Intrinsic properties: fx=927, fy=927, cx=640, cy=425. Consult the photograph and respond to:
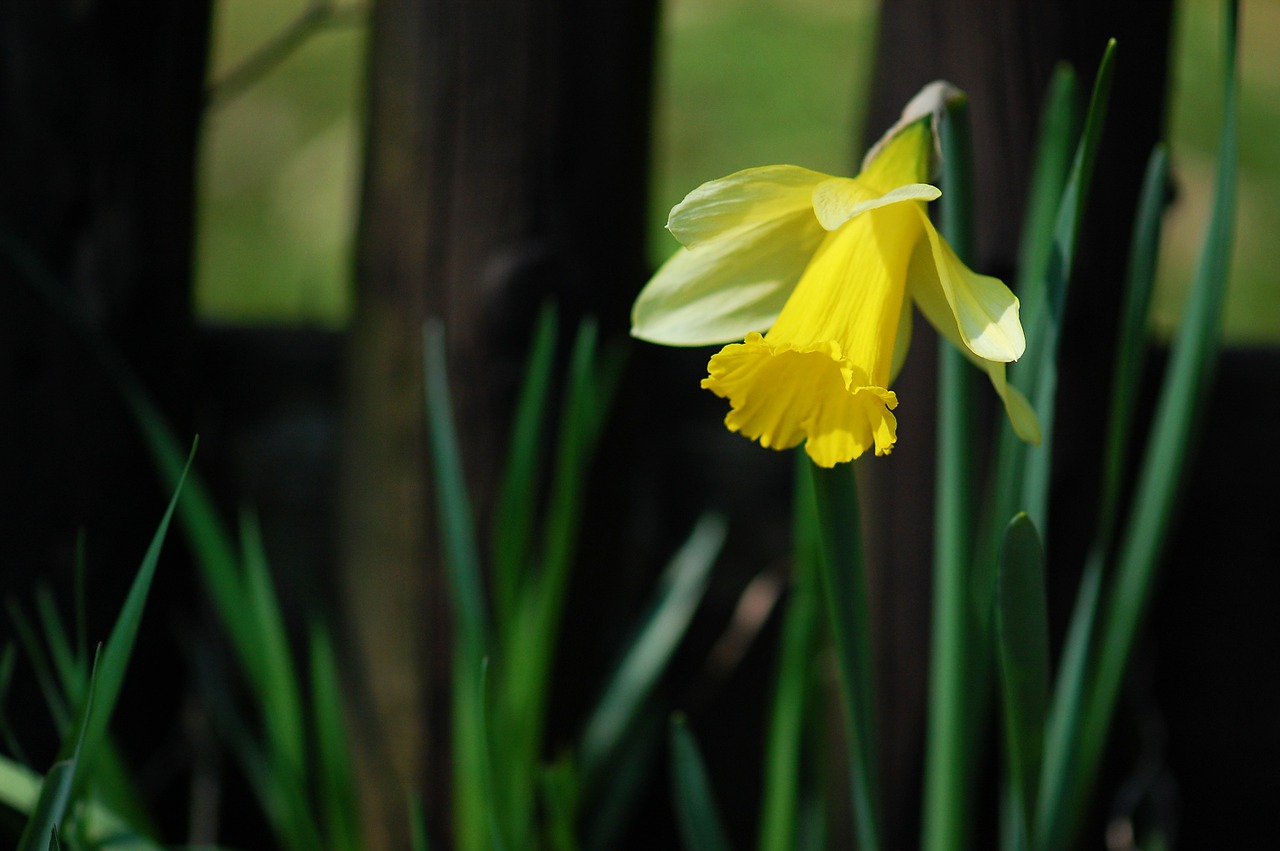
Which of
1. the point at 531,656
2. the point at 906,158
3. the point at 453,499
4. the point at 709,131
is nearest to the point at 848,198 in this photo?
the point at 906,158

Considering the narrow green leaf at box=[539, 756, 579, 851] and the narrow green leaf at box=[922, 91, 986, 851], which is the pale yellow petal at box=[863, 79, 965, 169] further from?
the narrow green leaf at box=[539, 756, 579, 851]

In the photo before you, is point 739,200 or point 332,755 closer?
point 739,200

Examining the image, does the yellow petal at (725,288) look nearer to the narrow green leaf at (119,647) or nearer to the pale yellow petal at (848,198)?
the pale yellow petal at (848,198)

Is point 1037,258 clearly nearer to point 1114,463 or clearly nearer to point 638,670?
point 1114,463

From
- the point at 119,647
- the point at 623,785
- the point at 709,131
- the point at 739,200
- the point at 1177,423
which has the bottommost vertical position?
the point at 623,785

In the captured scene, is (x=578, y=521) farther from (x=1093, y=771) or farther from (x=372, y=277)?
(x=1093, y=771)

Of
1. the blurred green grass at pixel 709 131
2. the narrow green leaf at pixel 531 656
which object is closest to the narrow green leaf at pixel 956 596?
the narrow green leaf at pixel 531 656

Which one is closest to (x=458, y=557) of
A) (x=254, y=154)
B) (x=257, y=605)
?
(x=257, y=605)
